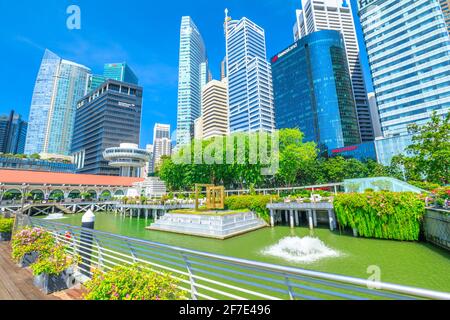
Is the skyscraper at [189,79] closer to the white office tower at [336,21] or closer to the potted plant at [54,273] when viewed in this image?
the white office tower at [336,21]

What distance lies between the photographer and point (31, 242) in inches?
203

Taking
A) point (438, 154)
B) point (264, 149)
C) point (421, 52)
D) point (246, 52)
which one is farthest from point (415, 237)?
point (246, 52)

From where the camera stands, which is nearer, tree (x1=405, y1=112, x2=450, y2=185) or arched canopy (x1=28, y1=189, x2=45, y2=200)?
tree (x1=405, y1=112, x2=450, y2=185)

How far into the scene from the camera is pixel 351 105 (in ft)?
257

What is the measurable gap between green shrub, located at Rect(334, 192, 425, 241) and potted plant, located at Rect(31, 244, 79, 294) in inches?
586

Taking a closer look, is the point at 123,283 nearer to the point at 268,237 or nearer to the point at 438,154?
the point at 268,237

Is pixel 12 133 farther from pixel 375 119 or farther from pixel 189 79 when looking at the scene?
pixel 375 119

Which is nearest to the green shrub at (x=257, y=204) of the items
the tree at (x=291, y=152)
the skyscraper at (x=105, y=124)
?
the tree at (x=291, y=152)

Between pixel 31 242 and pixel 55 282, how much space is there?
164cm

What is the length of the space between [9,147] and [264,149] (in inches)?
9025

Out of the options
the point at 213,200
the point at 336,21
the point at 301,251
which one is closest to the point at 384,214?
the point at 301,251

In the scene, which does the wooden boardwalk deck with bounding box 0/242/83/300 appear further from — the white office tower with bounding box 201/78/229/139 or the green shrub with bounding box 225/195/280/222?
the white office tower with bounding box 201/78/229/139

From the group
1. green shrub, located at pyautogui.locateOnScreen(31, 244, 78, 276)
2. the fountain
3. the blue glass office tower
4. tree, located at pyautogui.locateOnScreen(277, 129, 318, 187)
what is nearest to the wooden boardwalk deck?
green shrub, located at pyautogui.locateOnScreen(31, 244, 78, 276)

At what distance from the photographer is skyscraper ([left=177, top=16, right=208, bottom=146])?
441 ft
